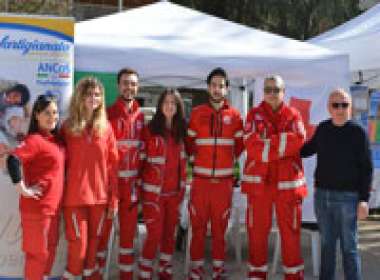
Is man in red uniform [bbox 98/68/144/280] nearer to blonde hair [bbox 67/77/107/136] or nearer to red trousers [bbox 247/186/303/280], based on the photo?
blonde hair [bbox 67/77/107/136]

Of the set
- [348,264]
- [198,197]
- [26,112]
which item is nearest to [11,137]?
[26,112]

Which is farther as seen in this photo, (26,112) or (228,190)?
(228,190)

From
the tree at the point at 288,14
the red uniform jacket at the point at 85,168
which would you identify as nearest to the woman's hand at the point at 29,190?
the red uniform jacket at the point at 85,168

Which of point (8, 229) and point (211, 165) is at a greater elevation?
point (211, 165)

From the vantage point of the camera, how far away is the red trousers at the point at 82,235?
14.6 feet

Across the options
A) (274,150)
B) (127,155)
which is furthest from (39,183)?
(274,150)

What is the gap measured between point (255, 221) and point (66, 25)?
2176mm

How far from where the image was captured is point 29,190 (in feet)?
13.8

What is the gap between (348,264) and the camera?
4.61 metres

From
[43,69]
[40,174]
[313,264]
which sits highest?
[43,69]

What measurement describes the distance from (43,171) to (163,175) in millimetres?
1079

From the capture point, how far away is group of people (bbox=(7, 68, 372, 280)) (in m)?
4.36

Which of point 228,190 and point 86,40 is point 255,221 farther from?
point 86,40

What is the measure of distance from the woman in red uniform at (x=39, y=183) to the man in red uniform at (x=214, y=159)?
Result: 1209 mm
